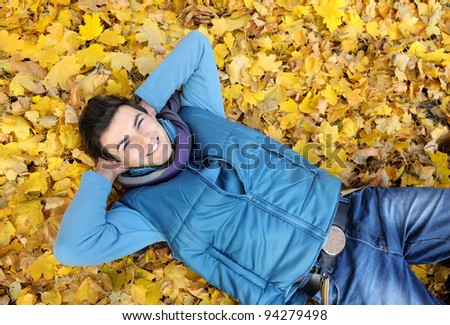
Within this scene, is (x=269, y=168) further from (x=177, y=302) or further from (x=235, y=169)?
(x=177, y=302)

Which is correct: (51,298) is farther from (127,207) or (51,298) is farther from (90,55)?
(90,55)

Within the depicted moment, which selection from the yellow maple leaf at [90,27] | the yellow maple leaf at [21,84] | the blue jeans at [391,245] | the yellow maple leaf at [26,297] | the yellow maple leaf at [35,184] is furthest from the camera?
the yellow maple leaf at [90,27]

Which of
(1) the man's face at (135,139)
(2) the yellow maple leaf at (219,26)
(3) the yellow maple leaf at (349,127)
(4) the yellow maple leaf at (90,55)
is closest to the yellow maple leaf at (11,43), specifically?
(4) the yellow maple leaf at (90,55)

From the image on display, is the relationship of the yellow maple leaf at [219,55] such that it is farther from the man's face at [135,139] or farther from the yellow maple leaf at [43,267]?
the yellow maple leaf at [43,267]

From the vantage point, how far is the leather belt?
1852mm

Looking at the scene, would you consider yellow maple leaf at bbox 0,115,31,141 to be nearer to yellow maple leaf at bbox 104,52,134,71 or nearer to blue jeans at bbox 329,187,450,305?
yellow maple leaf at bbox 104,52,134,71

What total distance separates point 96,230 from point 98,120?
0.46 m

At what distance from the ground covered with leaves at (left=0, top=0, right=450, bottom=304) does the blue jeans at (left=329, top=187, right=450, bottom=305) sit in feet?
1.04

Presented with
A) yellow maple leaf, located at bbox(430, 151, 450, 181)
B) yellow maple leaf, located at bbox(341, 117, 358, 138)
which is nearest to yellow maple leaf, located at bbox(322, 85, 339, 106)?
yellow maple leaf, located at bbox(341, 117, 358, 138)

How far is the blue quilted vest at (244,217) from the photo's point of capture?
1.84m

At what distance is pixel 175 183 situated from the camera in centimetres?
191

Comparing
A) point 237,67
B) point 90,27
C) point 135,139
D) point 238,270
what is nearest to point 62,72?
point 90,27

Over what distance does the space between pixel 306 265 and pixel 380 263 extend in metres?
0.30

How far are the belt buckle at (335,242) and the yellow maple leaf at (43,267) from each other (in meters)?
1.26
